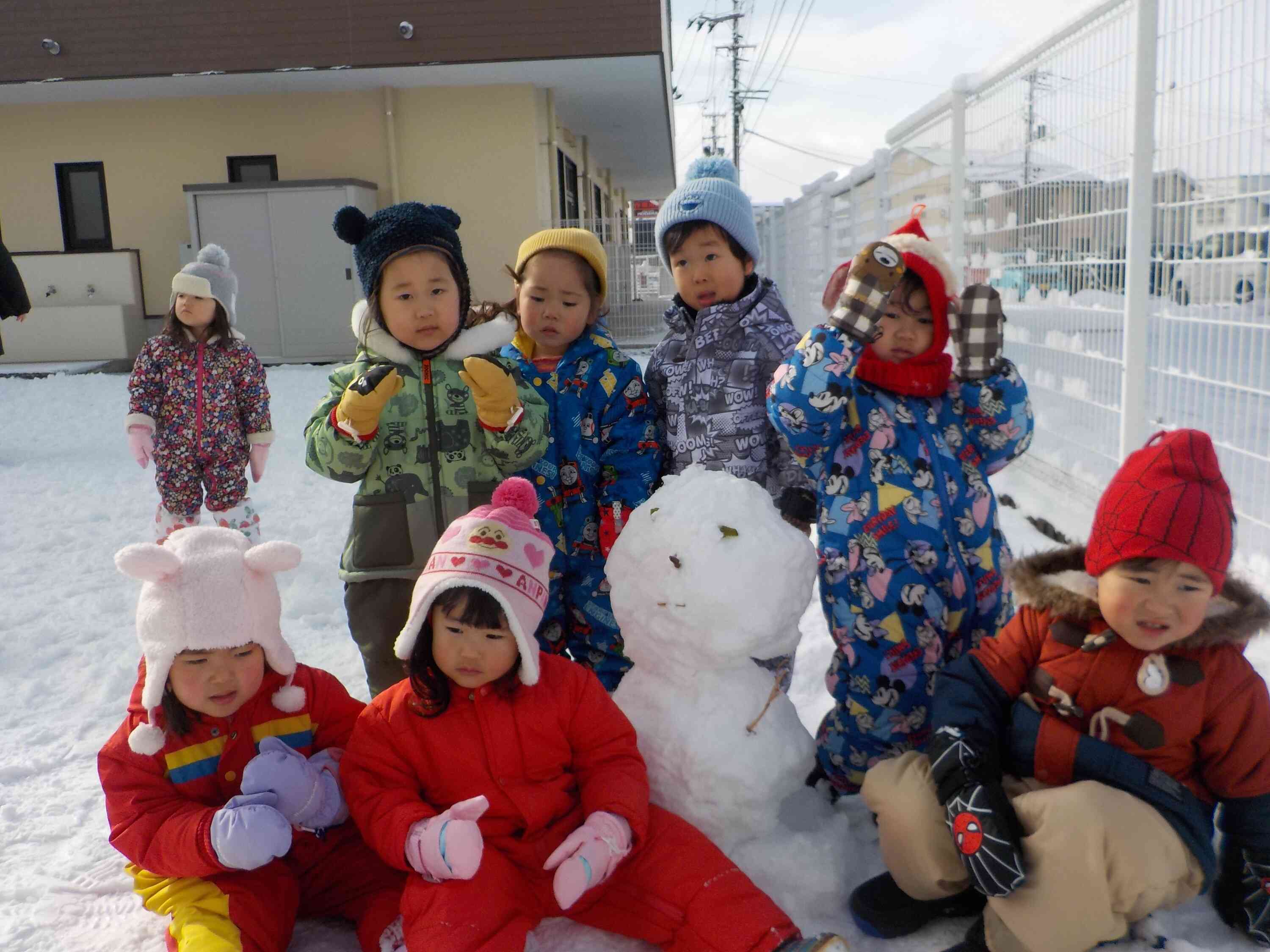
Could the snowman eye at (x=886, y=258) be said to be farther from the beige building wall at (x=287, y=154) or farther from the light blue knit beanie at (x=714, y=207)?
the beige building wall at (x=287, y=154)

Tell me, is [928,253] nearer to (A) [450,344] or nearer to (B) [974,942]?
(A) [450,344]

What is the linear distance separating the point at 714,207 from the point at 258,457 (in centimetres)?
290

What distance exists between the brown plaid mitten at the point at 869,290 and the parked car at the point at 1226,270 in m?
1.54

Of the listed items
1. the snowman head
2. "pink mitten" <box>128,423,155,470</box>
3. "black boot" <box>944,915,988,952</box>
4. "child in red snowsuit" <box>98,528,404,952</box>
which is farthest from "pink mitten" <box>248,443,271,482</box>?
"black boot" <box>944,915,988,952</box>

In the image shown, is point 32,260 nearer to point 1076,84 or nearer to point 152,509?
point 152,509

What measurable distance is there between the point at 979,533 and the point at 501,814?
51.8 inches

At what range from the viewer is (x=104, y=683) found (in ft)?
11.3

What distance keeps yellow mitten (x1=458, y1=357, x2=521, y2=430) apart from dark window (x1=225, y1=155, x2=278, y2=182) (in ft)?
43.0

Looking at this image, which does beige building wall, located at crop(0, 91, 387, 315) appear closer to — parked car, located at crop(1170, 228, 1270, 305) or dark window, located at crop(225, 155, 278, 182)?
dark window, located at crop(225, 155, 278, 182)

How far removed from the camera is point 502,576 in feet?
6.87

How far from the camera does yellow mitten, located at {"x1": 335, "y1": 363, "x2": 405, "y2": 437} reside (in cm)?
235

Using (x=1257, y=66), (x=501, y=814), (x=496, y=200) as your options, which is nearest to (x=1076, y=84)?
(x=1257, y=66)

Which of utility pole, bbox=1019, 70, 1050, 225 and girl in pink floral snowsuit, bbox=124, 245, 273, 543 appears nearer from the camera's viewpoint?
girl in pink floral snowsuit, bbox=124, 245, 273, 543

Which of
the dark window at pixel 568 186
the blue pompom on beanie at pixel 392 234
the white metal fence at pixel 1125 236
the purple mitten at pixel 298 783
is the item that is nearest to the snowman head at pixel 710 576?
the purple mitten at pixel 298 783
